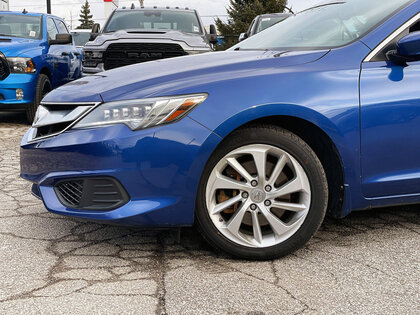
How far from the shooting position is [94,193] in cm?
303

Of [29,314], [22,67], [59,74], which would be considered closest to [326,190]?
[29,314]

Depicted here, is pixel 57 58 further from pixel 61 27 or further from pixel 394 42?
pixel 394 42

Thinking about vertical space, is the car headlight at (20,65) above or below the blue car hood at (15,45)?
below

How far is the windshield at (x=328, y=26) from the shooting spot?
3.49 metres

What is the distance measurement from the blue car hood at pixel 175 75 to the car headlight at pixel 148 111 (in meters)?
0.05

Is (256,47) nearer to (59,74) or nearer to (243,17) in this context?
(59,74)

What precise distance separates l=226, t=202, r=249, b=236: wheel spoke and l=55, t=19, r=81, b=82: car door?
780 centimetres

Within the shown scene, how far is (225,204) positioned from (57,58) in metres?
7.37

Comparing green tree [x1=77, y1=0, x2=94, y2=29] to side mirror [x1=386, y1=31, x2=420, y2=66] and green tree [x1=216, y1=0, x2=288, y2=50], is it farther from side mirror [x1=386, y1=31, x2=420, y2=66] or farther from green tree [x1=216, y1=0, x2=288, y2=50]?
side mirror [x1=386, y1=31, x2=420, y2=66]

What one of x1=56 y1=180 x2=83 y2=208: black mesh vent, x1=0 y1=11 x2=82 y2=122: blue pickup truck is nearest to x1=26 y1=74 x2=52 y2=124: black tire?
x1=0 y1=11 x2=82 y2=122: blue pickup truck

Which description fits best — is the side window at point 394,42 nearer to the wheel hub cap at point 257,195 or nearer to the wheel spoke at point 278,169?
the wheel spoke at point 278,169

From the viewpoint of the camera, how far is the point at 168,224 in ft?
9.91

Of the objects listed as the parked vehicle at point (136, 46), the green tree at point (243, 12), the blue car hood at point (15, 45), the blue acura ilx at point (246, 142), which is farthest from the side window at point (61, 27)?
the green tree at point (243, 12)

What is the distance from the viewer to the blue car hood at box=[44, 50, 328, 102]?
3047 mm
